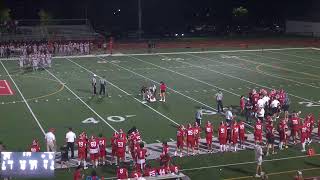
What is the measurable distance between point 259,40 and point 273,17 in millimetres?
17775

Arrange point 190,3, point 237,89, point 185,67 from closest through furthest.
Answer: point 237,89, point 185,67, point 190,3

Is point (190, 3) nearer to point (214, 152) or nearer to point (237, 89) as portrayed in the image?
point (237, 89)

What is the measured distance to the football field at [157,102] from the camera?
18.4 metres

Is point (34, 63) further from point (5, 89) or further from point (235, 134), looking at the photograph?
point (235, 134)

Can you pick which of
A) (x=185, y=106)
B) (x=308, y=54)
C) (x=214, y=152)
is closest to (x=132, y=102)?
(x=185, y=106)

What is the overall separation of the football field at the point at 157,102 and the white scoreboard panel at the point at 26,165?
5.94 m

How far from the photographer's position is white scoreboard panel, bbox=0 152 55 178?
10664 millimetres

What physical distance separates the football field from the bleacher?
591 inches

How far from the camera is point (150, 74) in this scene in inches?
1459

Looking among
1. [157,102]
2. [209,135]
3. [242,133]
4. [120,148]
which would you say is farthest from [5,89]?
[242,133]

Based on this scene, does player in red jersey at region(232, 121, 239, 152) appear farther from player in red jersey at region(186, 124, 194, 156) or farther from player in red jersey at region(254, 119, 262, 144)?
player in red jersey at region(186, 124, 194, 156)

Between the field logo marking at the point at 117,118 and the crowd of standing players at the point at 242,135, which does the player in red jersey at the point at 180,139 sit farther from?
the field logo marking at the point at 117,118

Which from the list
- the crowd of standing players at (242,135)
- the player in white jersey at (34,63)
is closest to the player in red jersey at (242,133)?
the crowd of standing players at (242,135)

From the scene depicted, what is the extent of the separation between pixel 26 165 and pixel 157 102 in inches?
676
